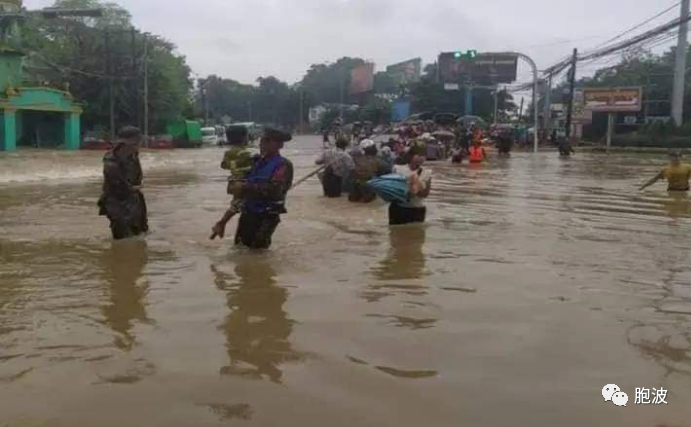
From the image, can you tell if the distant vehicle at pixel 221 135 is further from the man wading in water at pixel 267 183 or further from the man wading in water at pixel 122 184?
the man wading in water at pixel 267 183

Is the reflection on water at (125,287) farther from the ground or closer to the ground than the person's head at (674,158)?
closer to the ground

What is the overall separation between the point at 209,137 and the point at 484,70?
28094 mm

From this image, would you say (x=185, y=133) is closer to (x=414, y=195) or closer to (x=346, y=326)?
(x=414, y=195)

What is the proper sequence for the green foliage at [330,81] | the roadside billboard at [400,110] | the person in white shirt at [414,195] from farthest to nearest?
the green foliage at [330,81]
the roadside billboard at [400,110]
the person in white shirt at [414,195]

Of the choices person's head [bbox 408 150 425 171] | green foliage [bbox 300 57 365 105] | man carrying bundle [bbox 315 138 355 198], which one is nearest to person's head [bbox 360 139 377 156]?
man carrying bundle [bbox 315 138 355 198]

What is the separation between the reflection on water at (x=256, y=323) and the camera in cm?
447

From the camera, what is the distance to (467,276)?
23.4ft

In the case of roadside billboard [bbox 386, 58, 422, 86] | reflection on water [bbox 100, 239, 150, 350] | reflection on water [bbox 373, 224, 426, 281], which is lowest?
reflection on water [bbox 100, 239, 150, 350]

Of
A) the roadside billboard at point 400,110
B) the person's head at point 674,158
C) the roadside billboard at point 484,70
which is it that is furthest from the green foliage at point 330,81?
the person's head at point 674,158

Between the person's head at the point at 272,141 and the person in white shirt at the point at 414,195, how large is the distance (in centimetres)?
268

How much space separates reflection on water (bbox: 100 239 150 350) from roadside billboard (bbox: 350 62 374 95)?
308 feet

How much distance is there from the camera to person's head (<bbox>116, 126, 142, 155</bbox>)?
8.59 metres

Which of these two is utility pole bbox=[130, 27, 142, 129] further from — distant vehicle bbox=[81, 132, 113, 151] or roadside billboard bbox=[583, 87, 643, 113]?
roadside billboard bbox=[583, 87, 643, 113]

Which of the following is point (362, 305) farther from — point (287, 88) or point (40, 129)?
point (287, 88)
